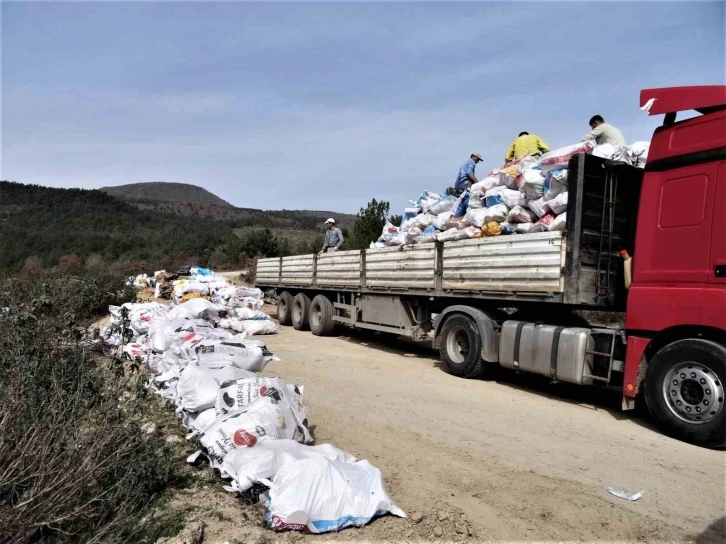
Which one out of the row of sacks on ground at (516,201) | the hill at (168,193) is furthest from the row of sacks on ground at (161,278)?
the hill at (168,193)

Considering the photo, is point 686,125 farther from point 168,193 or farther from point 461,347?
point 168,193

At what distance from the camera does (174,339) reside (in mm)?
6922

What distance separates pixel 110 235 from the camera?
190ft

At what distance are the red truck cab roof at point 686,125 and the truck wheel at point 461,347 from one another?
10.2 feet

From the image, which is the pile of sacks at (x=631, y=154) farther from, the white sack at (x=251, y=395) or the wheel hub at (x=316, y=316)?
the wheel hub at (x=316, y=316)

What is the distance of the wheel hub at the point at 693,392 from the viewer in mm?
4746

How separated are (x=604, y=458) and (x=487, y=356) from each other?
277cm

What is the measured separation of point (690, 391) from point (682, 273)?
1.12 metres

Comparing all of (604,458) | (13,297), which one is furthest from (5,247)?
(604,458)

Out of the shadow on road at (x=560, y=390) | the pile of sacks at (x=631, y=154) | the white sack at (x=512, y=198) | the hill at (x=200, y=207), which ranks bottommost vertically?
the shadow on road at (x=560, y=390)

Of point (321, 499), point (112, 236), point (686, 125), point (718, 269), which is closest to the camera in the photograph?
point (321, 499)

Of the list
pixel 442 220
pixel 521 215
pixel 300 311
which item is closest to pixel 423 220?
pixel 442 220

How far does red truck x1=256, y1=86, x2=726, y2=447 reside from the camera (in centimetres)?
495

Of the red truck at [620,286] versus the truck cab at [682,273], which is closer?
the truck cab at [682,273]
